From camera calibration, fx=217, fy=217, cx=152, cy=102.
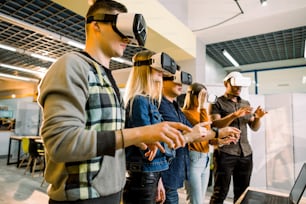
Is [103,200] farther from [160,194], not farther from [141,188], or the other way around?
[160,194]

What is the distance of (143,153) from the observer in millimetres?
1229

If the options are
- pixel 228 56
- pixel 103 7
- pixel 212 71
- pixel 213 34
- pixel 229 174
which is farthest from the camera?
pixel 212 71

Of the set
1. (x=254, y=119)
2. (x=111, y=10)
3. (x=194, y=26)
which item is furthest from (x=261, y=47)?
(x=111, y=10)

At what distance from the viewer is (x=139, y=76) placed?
1.42m

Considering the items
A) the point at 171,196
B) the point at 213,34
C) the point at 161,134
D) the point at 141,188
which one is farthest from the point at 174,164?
Result: the point at 213,34

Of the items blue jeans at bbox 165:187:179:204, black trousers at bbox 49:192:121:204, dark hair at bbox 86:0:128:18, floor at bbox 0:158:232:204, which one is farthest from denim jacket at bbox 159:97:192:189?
floor at bbox 0:158:232:204

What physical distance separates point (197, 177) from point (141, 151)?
848mm

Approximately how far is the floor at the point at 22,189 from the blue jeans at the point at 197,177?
1.56m

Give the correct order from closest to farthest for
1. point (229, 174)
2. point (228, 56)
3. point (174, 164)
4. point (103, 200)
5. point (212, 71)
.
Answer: point (103, 200)
point (174, 164)
point (229, 174)
point (228, 56)
point (212, 71)

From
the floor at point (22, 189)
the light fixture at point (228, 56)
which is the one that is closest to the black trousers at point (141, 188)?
the floor at point (22, 189)

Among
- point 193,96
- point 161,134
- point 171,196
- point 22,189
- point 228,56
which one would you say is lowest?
point 22,189

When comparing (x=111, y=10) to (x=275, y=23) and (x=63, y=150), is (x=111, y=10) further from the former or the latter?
(x=275, y=23)

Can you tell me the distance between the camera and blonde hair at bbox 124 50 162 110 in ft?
4.52

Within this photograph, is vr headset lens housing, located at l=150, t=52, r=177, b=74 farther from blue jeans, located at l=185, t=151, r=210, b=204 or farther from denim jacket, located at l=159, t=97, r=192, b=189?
blue jeans, located at l=185, t=151, r=210, b=204
